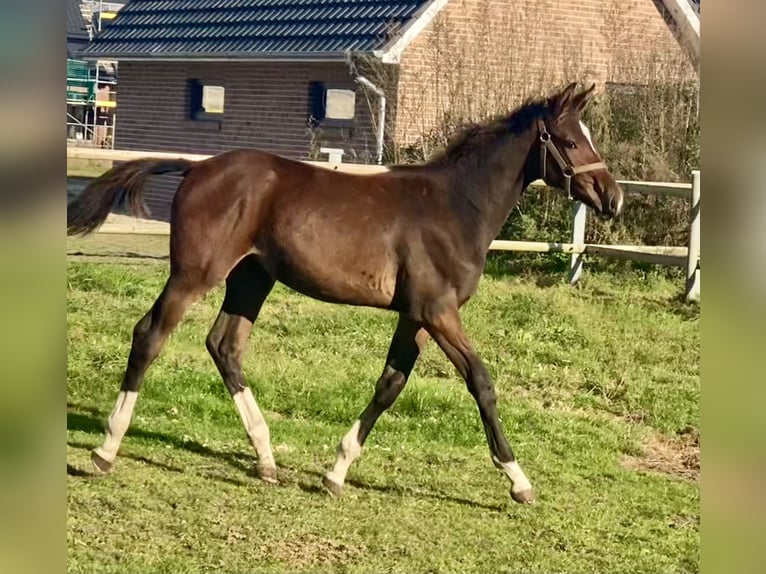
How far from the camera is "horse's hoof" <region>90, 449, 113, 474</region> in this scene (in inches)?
215

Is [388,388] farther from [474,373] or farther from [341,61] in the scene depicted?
[341,61]

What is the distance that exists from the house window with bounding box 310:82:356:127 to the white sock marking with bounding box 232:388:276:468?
11.1 meters

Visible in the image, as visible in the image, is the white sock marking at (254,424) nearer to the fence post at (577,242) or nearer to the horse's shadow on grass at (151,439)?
the horse's shadow on grass at (151,439)

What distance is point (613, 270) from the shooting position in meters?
12.1

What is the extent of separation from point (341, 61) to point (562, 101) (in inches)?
434

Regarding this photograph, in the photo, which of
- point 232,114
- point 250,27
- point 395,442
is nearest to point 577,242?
point 395,442

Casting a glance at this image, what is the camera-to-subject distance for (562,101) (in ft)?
18.1

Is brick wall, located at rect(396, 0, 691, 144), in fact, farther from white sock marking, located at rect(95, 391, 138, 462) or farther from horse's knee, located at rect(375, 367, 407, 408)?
white sock marking, located at rect(95, 391, 138, 462)

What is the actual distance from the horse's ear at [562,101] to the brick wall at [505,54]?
881 cm

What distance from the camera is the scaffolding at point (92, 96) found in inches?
1344

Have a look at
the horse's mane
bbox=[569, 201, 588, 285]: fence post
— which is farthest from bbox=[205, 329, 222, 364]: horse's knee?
bbox=[569, 201, 588, 285]: fence post

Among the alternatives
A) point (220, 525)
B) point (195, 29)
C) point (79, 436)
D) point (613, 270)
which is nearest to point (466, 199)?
point (220, 525)

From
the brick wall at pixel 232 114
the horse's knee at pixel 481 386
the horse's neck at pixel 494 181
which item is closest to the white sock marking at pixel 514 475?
the horse's knee at pixel 481 386

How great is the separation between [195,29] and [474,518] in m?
16.0
